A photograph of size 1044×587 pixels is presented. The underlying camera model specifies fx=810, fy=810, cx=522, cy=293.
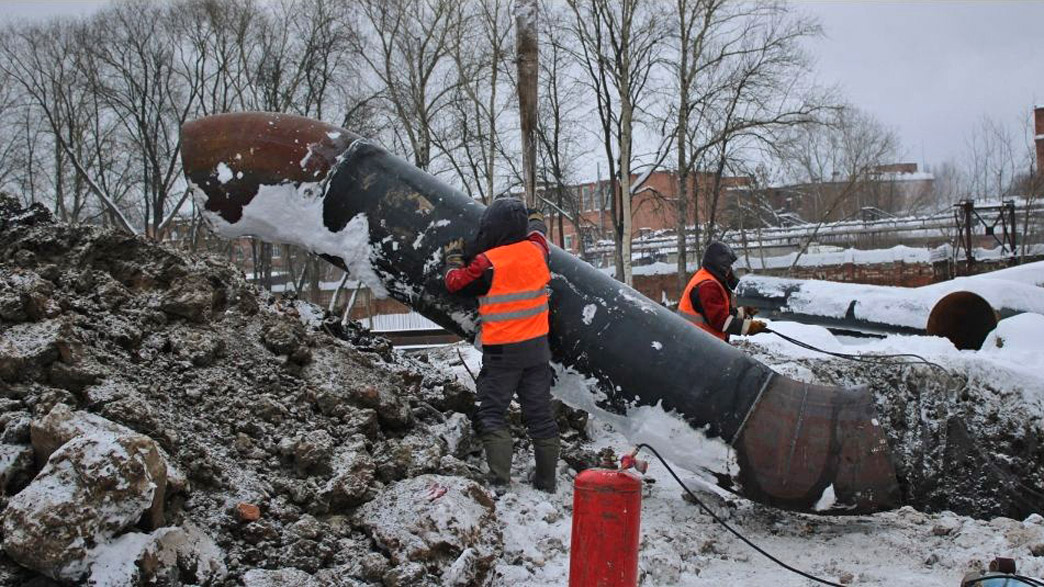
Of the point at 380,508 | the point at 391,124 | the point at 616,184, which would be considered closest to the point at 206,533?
the point at 380,508

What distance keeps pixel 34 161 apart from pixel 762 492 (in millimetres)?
27557

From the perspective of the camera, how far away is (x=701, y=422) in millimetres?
4359

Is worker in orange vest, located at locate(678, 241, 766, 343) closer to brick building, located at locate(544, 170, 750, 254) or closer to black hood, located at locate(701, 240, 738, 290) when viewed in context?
black hood, located at locate(701, 240, 738, 290)

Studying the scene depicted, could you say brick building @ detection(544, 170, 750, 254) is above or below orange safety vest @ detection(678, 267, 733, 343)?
above

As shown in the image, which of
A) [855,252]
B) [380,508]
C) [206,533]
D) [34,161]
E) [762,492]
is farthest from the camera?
[855,252]

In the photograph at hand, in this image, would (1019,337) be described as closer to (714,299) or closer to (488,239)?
(714,299)

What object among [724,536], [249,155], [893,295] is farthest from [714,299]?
[893,295]

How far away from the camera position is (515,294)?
4.29 meters

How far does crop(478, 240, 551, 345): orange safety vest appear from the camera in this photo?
14.0ft

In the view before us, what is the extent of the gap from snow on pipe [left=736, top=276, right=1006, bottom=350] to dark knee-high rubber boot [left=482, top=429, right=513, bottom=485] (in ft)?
21.8

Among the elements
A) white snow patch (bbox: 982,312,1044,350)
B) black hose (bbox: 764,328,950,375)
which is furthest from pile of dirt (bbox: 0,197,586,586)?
white snow patch (bbox: 982,312,1044,350)

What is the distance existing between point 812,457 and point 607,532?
5.24 ft

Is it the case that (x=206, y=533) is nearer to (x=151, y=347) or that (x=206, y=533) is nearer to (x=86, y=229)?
(x=151, y=347)

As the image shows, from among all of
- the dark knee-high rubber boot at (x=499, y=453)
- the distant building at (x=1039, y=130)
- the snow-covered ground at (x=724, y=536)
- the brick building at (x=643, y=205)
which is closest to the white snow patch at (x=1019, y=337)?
the snow-covered ground at (x=724, y=536)
